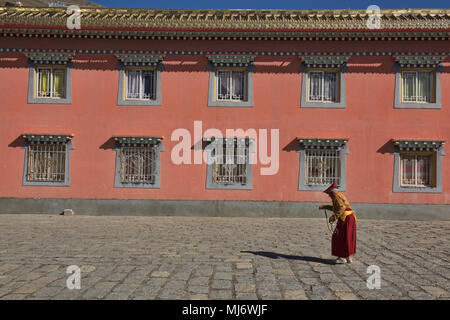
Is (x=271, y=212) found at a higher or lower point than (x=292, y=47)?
lower

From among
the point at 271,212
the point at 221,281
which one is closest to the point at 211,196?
the point at 271,212

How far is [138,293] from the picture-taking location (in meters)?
4.54

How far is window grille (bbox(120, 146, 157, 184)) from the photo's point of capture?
502 inches

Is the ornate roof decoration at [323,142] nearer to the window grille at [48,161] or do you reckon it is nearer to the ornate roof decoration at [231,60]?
the ornate roof decoration at [231,60]

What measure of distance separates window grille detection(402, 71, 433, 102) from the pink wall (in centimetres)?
44

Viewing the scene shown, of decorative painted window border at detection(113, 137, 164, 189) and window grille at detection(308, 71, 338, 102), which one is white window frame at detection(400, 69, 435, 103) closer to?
window grille at detection(308, 71, 338, 102)

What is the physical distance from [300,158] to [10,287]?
962cm

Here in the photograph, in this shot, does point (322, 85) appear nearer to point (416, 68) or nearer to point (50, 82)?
point (416, 68)

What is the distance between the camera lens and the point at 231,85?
509 inches

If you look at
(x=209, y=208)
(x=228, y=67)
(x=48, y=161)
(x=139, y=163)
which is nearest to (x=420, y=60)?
(x=228, y=67)

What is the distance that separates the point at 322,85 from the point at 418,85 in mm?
3232

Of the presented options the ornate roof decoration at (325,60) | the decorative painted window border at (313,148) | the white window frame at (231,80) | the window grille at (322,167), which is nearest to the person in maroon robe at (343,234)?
the decorative painted window border at (313,148)

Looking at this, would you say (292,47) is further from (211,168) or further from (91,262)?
(91,262)

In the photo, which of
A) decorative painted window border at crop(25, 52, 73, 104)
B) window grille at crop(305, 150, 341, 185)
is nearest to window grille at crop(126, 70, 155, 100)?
decorative painted window border at crop(25, 52, 73, 104)
